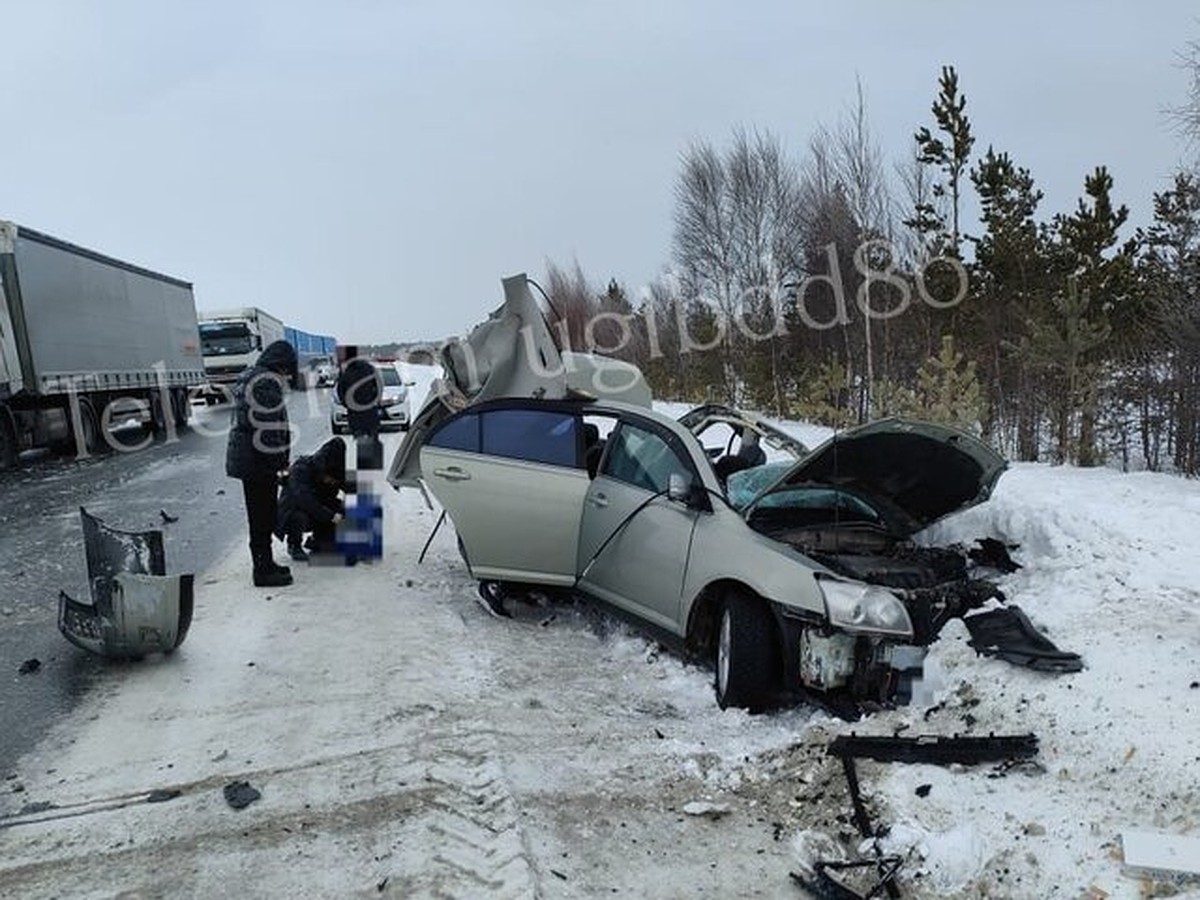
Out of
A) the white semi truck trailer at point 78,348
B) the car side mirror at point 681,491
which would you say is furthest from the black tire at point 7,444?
the car side mirror at point 681,491

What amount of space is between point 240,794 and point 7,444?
13.7m

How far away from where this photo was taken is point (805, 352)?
75.6ft

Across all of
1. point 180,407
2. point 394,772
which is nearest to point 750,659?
point 394,772

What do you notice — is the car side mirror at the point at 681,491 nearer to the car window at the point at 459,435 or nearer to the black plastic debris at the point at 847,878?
the car window at the point at 459,435

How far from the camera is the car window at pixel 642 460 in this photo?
5391mm

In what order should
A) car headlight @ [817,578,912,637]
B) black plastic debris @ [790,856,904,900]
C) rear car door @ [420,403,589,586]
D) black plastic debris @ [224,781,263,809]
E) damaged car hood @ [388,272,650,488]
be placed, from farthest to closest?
damaged car hood @ [388,272,650,488]
rear car door @ [420,403,589,586]
car headlight @ [817,578,912,637]
black plastic debris @ [224,781,263,809]
black plastic debris @ [790,856,904,900]

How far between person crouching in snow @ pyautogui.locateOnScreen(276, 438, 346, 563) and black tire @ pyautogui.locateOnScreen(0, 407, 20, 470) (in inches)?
376

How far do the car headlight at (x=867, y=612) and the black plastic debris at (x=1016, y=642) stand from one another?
449 millimetres

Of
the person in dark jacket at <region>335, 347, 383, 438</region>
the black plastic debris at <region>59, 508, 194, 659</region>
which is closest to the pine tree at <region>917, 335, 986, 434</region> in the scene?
the person in dark jacket at <region>335, 347, 383, 438</region>

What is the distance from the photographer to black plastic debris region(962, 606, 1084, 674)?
3965mm

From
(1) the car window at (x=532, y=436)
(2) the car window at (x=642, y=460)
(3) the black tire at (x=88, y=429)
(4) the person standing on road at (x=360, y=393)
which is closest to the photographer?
(2) the car window at (x=642, y=460)

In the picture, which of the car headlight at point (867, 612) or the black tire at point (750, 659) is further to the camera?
the black tire at point (750, 659)

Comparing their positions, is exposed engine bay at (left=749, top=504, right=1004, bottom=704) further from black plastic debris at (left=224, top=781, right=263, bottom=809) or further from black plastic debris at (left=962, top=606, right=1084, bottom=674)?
black plastic debris at (left=224, top=781, right=263, bottom=809)

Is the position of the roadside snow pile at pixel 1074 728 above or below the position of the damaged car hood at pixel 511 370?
below
